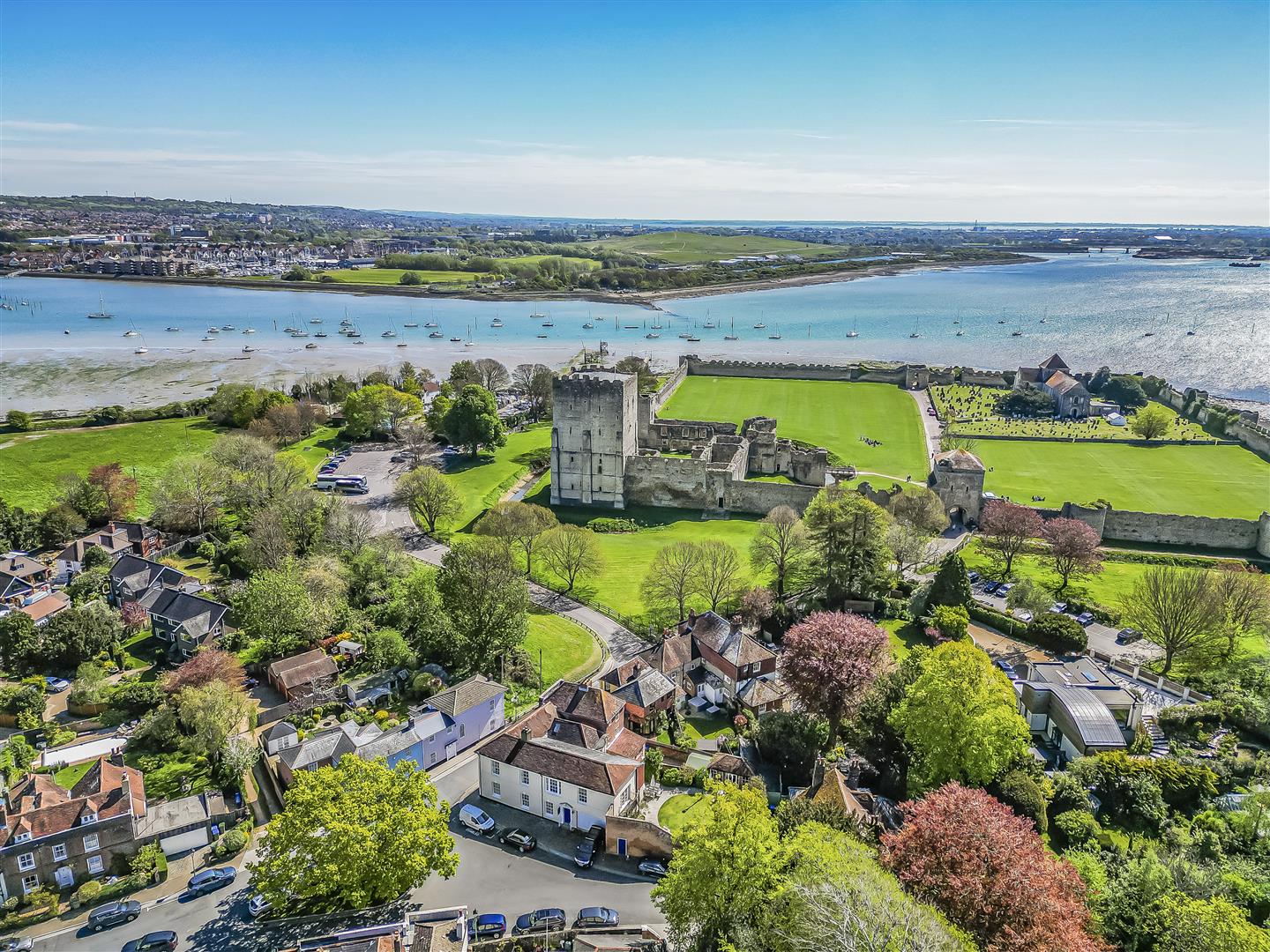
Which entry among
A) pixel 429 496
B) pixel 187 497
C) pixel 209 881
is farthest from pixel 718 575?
pixel 187 497

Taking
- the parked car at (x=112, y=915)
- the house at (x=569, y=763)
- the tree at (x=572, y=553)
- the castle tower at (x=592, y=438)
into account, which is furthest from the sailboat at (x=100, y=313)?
the house at (x=569, y=763)

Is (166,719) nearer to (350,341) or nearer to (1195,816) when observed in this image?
(1195,816)

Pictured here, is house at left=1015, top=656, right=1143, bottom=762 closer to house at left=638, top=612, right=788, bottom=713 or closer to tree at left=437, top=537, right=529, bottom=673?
house at left=638, top=612, right=788, bottom=713

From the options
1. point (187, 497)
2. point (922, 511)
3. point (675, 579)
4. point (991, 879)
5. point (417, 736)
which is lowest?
point (417, 736)

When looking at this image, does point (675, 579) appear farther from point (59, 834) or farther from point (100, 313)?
point (100, 313)

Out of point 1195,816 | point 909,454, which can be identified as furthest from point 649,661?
point 909,454

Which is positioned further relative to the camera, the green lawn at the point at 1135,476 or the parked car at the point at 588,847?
the green lawn at the point at 1135,476

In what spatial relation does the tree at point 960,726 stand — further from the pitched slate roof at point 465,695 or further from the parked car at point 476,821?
the pitched slate roof at point 465,695
